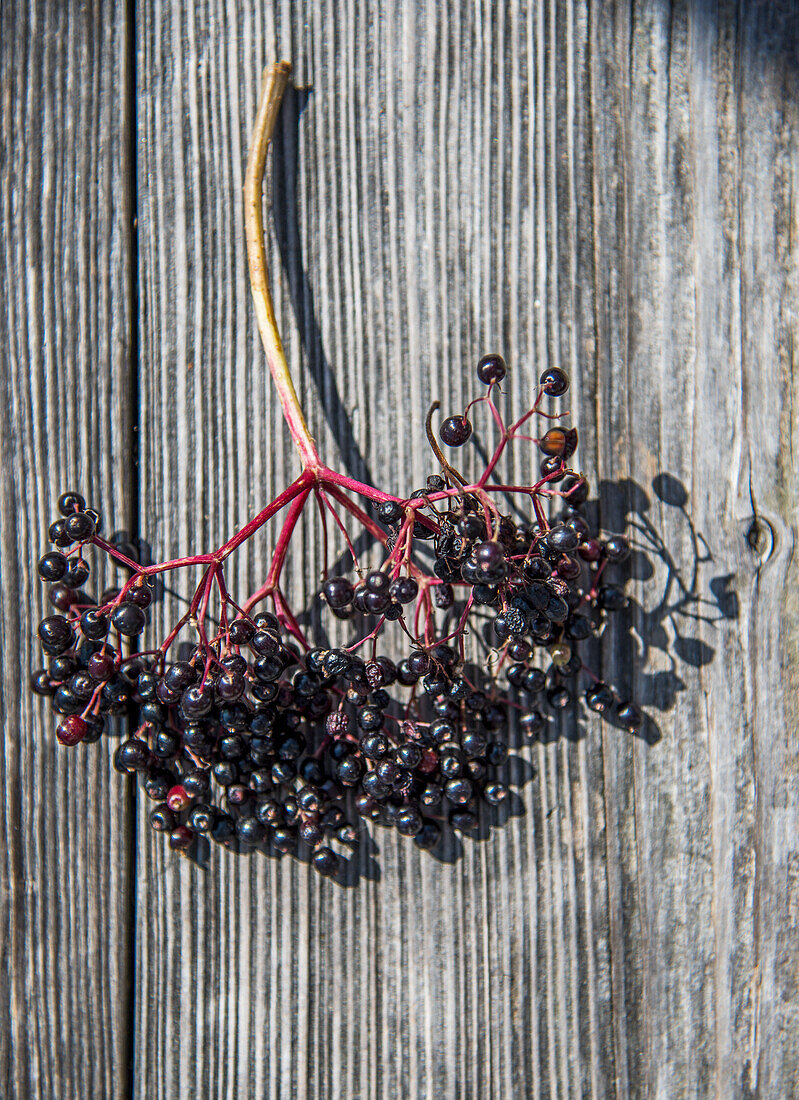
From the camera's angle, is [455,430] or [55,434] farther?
[55,434]

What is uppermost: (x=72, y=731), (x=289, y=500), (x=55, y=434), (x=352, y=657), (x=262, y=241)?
(x=262, y=241)

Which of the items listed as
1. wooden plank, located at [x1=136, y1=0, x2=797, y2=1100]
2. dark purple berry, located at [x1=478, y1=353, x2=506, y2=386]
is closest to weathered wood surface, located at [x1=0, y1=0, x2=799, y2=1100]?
wooden plank, located at [x1=136, y1=0, x2=797, y2=1100]

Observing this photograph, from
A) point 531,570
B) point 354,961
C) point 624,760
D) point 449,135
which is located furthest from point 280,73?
point 354,961

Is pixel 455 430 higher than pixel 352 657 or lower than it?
higher

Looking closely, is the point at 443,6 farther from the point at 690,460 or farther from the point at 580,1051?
the point at 580,1051

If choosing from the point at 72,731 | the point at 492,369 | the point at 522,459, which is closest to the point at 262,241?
the point at 492,369

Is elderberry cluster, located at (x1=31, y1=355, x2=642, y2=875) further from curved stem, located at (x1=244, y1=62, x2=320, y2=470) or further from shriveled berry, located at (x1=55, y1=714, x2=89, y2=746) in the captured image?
curved stem, located at (x1=244, y1=62, x2=320, y2=470)

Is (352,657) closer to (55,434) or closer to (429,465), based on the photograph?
(429,465)
